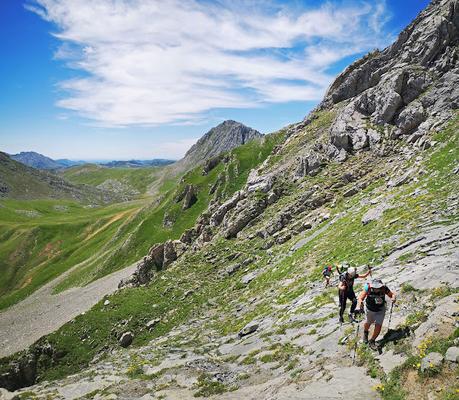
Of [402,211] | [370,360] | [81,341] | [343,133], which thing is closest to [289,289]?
[402,211]

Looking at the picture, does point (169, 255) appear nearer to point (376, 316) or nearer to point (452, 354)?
point (376, 316)

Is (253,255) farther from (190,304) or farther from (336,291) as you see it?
(336,291)

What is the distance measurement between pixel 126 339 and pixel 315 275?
26.2 m

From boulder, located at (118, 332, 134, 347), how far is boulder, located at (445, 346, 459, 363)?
1558 inches

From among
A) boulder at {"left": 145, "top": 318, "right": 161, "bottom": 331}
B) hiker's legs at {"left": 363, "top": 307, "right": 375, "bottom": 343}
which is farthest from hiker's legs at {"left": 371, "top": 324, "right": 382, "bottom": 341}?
boulder at {"left": 145, "top": 318, "right": 161, "bottom": 331}

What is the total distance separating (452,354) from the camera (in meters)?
11.9

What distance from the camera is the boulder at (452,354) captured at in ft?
38.6

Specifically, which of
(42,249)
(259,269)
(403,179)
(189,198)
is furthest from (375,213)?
(42,249)

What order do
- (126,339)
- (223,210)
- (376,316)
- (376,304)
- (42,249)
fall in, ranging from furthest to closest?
(42,249) → (223,210) → (126,339) → (376,316) → (376,304)

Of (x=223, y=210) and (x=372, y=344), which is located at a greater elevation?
(x=223, y=210)

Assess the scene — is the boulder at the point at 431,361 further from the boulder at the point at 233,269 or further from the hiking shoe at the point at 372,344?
the boulder at the point at 233,269

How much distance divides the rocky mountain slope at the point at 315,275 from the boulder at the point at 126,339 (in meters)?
0.16

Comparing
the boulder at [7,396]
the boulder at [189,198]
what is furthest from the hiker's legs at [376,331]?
the boulder at [189,198]

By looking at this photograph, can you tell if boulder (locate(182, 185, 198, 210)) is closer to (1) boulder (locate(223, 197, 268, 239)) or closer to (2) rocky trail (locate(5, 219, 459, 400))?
(1) boulder (locate(223, 197, 268, 239))
